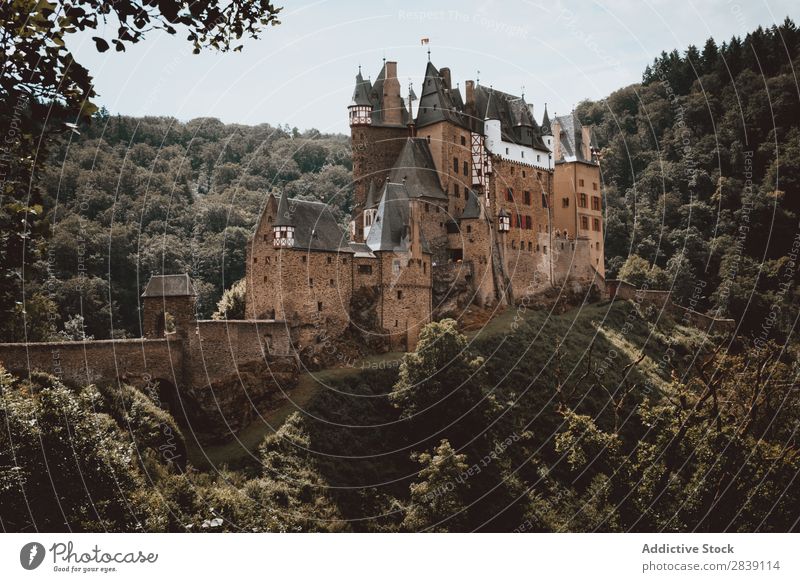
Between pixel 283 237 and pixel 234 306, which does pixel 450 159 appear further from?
pixel 234 306

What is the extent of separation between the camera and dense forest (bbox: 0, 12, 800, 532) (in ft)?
86.5

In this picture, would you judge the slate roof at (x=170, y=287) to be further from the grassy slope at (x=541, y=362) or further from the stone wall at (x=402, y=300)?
the stone wall at (x=402, y=300)

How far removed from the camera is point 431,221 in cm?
4722

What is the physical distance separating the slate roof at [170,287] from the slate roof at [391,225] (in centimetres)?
918

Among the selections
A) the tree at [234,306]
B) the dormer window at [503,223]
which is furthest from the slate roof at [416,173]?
the tree at [234,306]

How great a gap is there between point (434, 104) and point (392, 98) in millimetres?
2546

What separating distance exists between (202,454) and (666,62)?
68.4m

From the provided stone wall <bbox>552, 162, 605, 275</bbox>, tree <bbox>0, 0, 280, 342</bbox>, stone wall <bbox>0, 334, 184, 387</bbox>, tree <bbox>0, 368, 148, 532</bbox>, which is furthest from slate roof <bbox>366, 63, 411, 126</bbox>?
tree <bbox>0, 0, 280, 342</bbox>

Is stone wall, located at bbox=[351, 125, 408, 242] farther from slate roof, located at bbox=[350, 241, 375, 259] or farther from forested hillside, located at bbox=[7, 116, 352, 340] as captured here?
forested hillside, located at bbox=[7, 116, 352, 340]

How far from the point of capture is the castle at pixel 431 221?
39.4m

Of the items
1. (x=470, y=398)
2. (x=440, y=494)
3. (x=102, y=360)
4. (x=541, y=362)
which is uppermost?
(x=102, y=360)

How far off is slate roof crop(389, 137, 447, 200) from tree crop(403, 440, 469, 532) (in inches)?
622

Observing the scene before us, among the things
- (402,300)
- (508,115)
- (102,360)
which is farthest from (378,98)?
(102,360)

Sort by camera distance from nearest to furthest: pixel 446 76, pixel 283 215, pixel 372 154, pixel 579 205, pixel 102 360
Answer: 1. pixel 102 360
2. pixel 283 215
3. pixel 372 154
4. pixel 446 76
5. pixel 579 205
